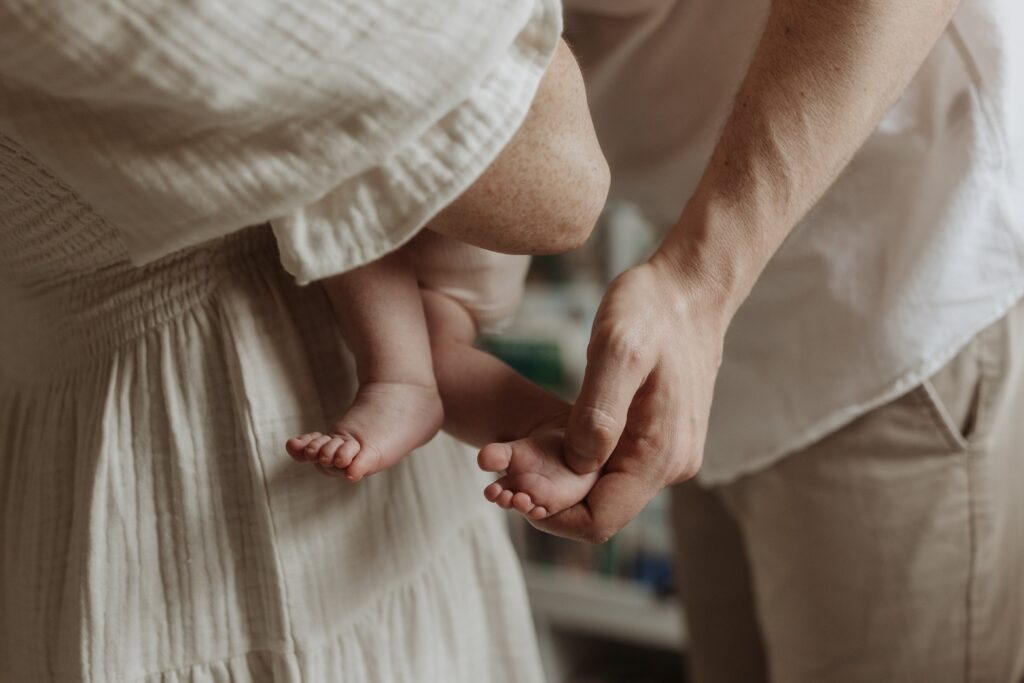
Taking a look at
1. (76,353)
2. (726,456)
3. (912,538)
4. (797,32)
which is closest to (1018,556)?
(912,538)

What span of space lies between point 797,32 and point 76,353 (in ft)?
1.76

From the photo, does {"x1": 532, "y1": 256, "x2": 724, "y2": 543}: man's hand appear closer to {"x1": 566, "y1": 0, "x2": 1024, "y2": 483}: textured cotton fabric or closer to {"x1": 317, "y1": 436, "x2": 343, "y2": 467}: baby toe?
{"x1": 317, "y1": 436, "x2": 343, "y2": 467}: baby toe

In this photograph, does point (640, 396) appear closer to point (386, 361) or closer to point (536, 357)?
point (386, 361)

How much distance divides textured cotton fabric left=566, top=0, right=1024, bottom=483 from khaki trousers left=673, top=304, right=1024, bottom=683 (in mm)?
37

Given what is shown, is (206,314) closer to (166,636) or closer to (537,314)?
(166,636)

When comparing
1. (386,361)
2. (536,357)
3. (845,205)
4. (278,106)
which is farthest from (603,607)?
(278,106)

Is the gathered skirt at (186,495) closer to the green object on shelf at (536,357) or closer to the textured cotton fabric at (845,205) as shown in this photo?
the textured cotton fabric at (845,205)

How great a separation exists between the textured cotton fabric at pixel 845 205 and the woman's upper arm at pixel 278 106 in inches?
16.3

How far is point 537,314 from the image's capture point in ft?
6.24

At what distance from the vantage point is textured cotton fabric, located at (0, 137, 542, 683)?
0.62 metres

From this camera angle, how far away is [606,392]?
0.56 meters

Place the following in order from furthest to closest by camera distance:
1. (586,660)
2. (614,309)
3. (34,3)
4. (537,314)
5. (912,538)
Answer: (586,660) → (537,314) → (912,538) → (614,309) → (34,3)

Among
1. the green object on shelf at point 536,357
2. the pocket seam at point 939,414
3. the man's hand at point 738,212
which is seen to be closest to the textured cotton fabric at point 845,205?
the pocket seam at point 939,414

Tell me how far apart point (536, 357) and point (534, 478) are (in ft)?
4.26
